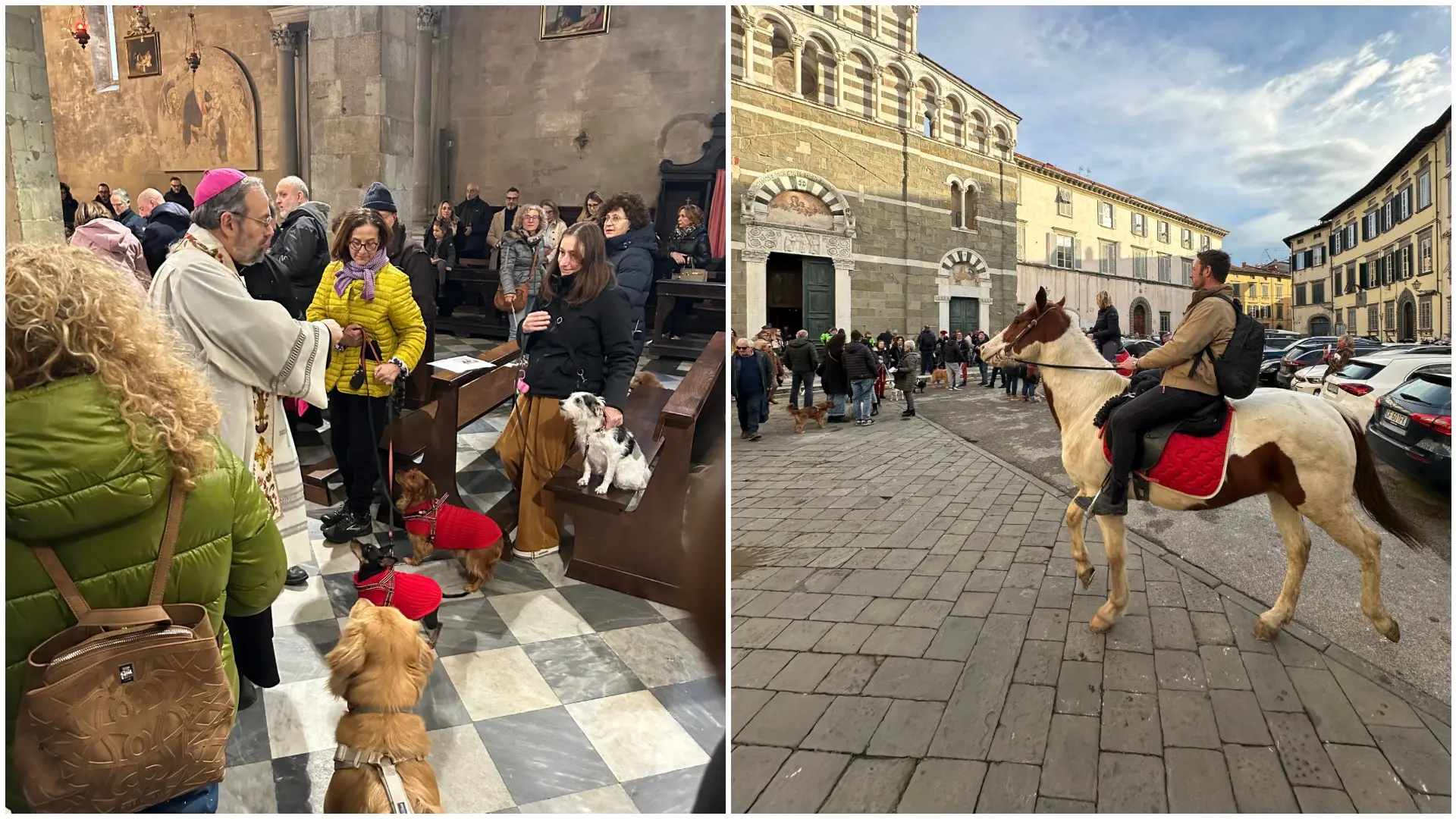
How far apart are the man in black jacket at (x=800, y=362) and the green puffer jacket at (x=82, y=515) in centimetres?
294

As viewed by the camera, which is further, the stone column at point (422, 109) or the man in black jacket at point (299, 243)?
the stone column at point (422, 109)

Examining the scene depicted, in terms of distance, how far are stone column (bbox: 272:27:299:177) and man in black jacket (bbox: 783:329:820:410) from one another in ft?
8.01

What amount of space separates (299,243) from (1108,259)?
236 cm

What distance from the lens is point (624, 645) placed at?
196 cm

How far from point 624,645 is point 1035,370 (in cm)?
164

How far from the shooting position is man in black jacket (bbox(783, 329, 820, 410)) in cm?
383

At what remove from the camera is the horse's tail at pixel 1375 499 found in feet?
5.87

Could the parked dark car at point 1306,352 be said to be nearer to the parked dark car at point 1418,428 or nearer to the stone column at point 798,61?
the parked dark car at point 1418,428

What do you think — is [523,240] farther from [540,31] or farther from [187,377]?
[187,377]

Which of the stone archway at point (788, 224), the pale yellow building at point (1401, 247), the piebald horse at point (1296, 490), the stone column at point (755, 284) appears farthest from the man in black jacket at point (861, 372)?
the pale yellow building at point (1401, 247)

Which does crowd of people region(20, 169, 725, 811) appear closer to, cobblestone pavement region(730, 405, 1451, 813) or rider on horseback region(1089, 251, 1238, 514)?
cobblestone pavement region(730, 405, 1451, 813)

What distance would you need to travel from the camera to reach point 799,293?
3092 mm

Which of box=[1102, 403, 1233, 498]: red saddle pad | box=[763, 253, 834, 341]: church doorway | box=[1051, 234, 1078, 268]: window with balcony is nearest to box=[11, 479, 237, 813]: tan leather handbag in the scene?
box=[763, 253, 834, 341]: church doorway

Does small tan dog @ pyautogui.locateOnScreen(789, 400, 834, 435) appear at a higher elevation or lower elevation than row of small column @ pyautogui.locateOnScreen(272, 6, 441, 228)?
lower
